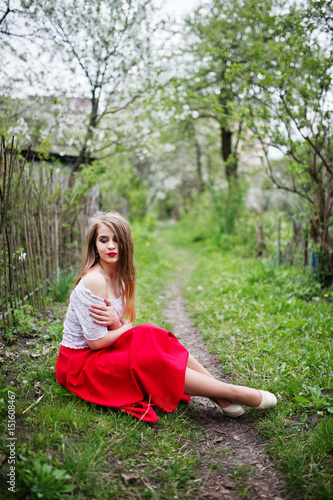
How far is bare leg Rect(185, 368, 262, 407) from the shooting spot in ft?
7.31

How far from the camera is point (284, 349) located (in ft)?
10.3

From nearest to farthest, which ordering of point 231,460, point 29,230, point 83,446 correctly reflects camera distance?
point 83,446, point 231,460, point 29,230

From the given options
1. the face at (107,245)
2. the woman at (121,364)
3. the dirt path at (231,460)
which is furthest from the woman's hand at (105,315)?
the dirt path at (231,460)

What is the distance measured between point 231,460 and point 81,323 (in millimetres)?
1280

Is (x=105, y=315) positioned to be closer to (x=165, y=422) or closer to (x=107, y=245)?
(x=107, y=245)

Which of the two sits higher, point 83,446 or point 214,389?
point 214,389

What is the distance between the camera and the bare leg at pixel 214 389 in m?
2.23

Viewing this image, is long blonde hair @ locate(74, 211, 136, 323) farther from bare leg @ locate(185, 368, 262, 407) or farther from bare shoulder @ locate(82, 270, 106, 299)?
bare leg @ locate(185, 368, 262, 407)

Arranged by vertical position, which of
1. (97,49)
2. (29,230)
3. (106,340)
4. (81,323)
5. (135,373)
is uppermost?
(97,49)

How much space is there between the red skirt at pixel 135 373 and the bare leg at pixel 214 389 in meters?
0.07

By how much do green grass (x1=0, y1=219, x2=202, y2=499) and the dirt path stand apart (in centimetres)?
8

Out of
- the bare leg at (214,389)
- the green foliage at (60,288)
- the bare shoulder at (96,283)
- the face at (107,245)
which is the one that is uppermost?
the face at (107,245)

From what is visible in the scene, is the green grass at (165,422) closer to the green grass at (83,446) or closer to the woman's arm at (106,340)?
the green grass at (83,446)

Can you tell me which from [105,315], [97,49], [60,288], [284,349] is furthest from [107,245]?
[97,49]
